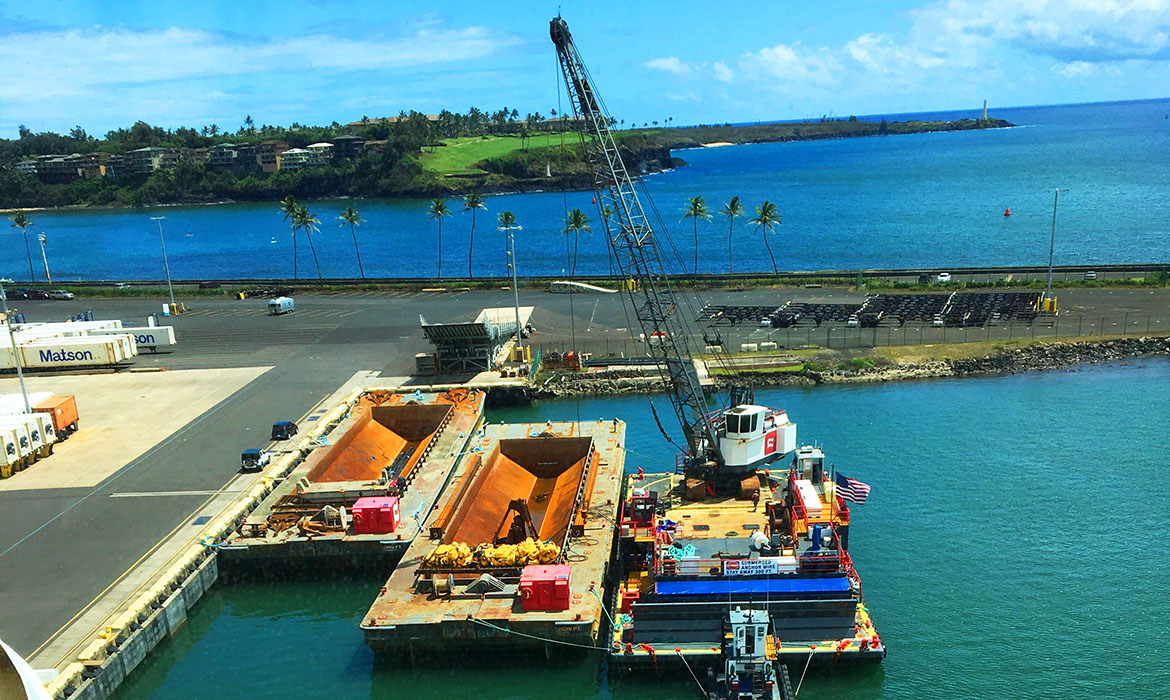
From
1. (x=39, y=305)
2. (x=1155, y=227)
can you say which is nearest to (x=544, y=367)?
(x=39, y=305)

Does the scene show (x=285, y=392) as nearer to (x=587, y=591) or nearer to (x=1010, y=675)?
(x=587, y=591)

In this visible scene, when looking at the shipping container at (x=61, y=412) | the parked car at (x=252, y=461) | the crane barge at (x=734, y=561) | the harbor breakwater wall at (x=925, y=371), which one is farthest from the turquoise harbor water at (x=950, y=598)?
the shipping container at (x=61, y=412)

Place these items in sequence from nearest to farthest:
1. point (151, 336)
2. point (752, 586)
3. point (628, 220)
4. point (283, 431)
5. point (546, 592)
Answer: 1. point (546, 592)
2. point (752, 586)
3. point (628, 220)
4. point (283, 431)
5. point (151, 336)

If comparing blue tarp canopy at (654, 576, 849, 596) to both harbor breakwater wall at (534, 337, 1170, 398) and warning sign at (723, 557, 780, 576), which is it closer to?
warning sign at (723, 557, 780, 576)

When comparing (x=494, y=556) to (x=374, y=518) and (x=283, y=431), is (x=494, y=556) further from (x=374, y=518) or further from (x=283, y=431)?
(x=283, y=431)

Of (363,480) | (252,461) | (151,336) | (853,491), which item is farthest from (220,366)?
(853,491)

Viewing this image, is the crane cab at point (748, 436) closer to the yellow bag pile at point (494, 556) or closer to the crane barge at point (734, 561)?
the crane barge at point (734, 561)
